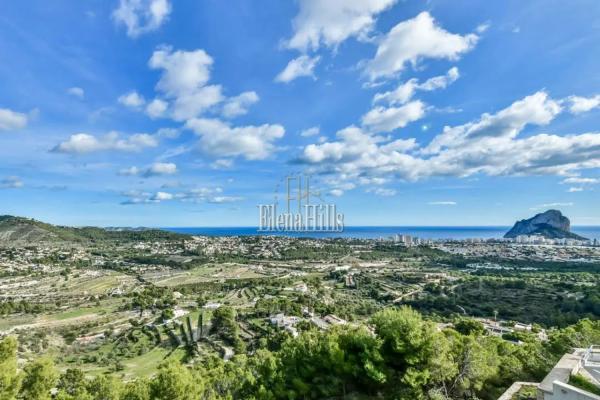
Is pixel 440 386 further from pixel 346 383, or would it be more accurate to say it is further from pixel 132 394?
pixel 132 394

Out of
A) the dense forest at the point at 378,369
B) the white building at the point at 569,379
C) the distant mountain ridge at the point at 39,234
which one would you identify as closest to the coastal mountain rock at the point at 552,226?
the distant mountain ridge at the point at 39,234

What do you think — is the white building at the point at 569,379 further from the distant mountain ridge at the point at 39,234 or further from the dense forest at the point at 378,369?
the distant mountain ridge at the point at 39,234

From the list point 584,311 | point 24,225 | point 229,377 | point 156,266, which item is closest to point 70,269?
point 156,266

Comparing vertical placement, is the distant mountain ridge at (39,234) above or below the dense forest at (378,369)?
above

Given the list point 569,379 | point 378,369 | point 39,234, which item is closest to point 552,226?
point 569,379

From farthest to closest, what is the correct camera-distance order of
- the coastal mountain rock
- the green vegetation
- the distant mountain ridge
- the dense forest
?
the coastal mountain rock < the distant mountain ridge < the dense forest < the green vegetation

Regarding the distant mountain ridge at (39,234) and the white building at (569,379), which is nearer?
the white building at (569,379)

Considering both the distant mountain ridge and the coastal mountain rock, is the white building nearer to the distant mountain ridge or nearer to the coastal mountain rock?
the distant mountain ridge

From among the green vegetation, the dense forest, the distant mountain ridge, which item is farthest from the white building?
the distant mountain ridge

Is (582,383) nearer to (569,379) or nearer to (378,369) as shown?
(569,379)
